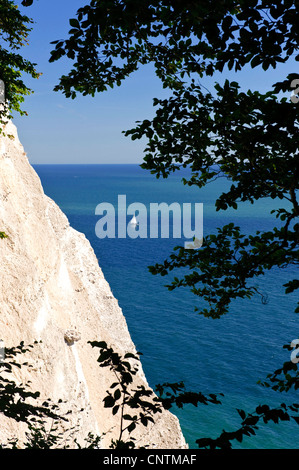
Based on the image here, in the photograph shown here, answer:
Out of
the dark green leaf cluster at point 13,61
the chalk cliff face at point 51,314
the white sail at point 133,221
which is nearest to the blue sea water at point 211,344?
the chalk cliff face at point 51,314

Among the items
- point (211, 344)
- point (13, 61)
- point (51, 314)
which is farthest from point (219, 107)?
point (211, 344)

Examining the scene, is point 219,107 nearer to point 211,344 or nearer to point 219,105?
point 219,105

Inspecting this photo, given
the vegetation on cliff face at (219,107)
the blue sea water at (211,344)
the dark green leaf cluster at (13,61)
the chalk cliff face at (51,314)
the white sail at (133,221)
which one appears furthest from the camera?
the white sail at (133,221)

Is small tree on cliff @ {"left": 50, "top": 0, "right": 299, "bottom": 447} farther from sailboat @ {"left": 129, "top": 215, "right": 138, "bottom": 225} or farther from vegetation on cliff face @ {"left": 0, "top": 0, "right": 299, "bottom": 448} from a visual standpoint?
sailboat @ {"left": 129, "top": 215, "right": 138, "bottom": 225}

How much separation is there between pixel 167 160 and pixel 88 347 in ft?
69.0

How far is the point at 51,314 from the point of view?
19.8 metres

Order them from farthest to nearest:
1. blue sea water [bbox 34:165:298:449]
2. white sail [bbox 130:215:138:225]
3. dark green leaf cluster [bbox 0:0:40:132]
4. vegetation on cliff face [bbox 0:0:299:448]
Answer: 1. white sail [bbox 130:215:138:225]
2. blue sea water [bbox 34:165:298:449]
3. dark green leaf cluster [bbox 0:0:40:132]
4. vegetation on cliff face [bbox 0:0:299:448]

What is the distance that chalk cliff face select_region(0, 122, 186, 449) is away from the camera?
17.0m

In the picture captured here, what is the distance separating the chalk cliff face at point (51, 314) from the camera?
17.0 meters

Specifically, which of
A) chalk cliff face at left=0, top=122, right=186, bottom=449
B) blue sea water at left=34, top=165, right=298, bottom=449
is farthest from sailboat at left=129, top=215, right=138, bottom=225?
chalk cliff face at left=0, top=122, right=186, bottom=449

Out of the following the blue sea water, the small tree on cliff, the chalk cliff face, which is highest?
the small tree on cliff

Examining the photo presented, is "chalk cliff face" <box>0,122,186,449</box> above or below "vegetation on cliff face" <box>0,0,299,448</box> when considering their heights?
below

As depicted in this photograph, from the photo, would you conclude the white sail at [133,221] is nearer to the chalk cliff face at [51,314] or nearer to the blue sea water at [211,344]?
the blue sea water at [211,344]
